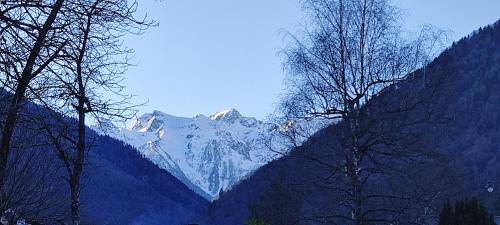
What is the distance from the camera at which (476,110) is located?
6663 inches

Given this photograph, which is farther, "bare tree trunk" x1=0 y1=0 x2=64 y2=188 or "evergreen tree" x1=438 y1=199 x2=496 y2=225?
"evergreen tree" x1=438 y1=199 x2=496 y2=225

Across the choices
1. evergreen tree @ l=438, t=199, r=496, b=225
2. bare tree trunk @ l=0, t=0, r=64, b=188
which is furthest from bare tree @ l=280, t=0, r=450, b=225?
evergreen tree @ l=438, t=199, r=496, b=225

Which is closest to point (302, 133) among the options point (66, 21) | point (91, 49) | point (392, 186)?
point (91, 49)

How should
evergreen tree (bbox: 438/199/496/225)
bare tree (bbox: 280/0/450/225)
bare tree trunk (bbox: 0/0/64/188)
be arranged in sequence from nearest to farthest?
1. bare tree trunk (bbox: 0/0/64/188)
2. bare tree (bbox: 280/0/450/225)
3. evergreen tree (bbox: 438/199/496/225)

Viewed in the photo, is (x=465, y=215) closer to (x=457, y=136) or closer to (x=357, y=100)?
(x=357, y=100)

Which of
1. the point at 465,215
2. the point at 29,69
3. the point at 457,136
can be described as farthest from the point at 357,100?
the point at 457,136

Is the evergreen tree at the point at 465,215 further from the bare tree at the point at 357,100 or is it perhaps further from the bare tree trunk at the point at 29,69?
the bare tree trunk at the point at 29,69

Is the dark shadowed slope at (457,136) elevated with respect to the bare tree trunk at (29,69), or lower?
Result: elevated

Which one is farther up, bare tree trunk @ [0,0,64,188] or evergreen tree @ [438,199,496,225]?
evergreen tree @ [438,199,496,225]

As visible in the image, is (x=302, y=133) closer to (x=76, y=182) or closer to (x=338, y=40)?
(x=338, y=40)

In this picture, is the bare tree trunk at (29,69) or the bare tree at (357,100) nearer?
the bare tree trunk at (29,69)

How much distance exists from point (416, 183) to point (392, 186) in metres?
4.60

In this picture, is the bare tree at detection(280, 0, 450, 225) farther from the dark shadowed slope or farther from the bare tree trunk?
the bare tree trunk

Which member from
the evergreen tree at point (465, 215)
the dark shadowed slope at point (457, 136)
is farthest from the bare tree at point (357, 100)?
the evergreen tree at point (465, 215)
